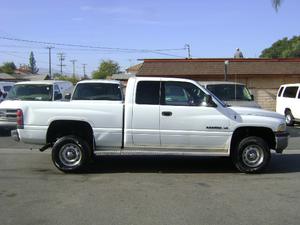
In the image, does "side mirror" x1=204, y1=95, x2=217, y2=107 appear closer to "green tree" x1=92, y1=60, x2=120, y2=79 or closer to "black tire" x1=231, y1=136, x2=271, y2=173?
"black tire" x1=231, y1=136, x2=271, y2=173

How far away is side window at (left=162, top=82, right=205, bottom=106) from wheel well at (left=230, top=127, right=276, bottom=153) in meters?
1.00

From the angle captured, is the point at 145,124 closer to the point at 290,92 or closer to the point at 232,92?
the point at 232,92

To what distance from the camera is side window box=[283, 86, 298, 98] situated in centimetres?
2151

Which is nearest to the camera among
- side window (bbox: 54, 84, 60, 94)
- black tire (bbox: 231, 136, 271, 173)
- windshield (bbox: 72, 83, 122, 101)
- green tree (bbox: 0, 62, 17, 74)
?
black tire (bbox: 231, 136, 271, 173)

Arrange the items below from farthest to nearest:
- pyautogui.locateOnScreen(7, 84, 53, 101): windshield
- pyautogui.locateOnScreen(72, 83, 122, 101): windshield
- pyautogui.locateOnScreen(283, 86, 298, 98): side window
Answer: pyautogui.locateOnScreen(283, 86, 298, 98): side window, pyautogui.locateOnScreen(7, 84, 53, 101): windshield, pyautogui.locateOnScreen(72, 83, 122, 101): windshield

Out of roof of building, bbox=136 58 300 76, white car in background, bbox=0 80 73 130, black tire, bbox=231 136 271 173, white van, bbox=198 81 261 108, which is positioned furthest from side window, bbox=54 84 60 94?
black tire, bbox=231 136 271 173

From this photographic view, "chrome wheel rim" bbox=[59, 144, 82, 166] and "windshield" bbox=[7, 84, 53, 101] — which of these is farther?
"windshield" bbox=[7, 84, 53, 101]

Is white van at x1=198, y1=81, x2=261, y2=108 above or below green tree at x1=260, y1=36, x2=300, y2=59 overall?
below

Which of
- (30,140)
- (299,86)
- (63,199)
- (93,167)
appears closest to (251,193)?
(63,199)

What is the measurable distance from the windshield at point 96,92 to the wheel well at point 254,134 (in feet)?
12.3

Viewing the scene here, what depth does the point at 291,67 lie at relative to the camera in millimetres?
29828

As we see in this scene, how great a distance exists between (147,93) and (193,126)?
1140mm

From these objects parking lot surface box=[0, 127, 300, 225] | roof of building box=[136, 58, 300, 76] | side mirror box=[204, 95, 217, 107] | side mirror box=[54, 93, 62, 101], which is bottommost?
parking lot surface box=[0, 127, 300, 225]

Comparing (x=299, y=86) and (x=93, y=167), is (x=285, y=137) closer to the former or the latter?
(x=93, y=167)
